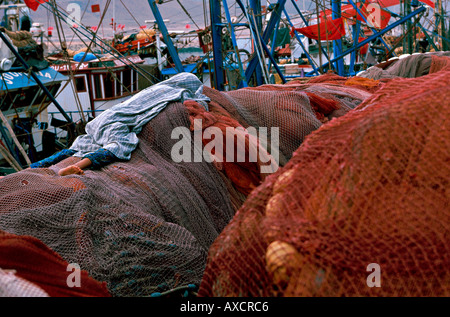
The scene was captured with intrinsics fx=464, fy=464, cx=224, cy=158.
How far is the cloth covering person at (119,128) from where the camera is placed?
3.65 meters

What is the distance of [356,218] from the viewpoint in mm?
1655

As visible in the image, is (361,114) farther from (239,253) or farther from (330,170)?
(239,253)

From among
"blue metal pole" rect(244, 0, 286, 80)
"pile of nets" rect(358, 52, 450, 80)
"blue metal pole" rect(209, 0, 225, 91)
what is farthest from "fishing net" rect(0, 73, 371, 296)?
"blue metal pole" rect(244, 0, 286, 80)

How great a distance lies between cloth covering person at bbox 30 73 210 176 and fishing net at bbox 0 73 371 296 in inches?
3.4

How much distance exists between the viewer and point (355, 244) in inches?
62.1

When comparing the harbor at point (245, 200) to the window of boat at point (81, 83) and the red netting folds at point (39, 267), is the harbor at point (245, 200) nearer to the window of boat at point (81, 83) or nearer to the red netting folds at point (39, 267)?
the red netting folds at point (39, 267)

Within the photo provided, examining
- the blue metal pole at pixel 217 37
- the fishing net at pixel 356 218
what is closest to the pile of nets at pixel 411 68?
the blue metal pole at pixel 217 37

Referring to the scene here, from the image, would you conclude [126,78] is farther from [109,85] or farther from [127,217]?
[127,217]

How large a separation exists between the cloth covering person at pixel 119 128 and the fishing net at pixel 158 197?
0.09 m

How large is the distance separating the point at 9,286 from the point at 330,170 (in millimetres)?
1230

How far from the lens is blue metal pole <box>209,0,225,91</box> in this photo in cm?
756

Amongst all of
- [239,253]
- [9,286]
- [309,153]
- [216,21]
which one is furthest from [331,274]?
[216,21]

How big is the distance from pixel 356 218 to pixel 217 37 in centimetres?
652

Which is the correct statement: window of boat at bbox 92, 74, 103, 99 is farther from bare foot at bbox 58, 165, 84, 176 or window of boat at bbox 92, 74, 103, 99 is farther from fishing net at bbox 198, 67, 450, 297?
fishing net at bbox 198, 67, 450, 297
